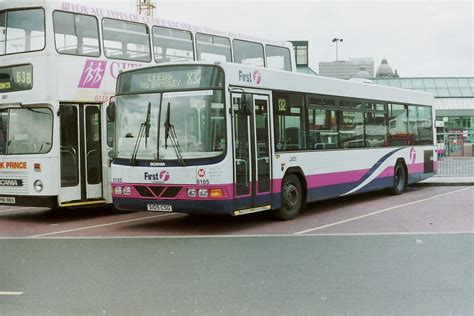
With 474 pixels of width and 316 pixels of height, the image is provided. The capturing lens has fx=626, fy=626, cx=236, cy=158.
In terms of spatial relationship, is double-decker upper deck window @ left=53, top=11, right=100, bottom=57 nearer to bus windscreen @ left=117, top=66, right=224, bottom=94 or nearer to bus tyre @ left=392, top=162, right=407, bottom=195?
bus windscreen @ left=117, top=66, right=224, bottom=94

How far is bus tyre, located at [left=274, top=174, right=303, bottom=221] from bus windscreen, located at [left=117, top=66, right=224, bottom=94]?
2.66m

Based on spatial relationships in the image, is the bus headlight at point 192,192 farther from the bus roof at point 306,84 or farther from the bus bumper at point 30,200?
the bus bumper at point 30,200

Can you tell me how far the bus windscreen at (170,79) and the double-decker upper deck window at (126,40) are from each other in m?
2.09

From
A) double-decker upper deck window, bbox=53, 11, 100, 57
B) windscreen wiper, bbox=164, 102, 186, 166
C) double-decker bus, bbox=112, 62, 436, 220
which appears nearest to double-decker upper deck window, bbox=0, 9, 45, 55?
double-decker upper deck window, bbox=53, 11, 100, 57

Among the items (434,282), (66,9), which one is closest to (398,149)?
(66,9)

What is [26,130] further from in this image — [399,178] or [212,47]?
[399,178]

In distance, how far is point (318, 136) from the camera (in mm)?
13469

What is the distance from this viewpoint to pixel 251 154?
11.1 meters

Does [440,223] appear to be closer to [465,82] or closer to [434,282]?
[434,282]

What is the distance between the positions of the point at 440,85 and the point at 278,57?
2074 inches

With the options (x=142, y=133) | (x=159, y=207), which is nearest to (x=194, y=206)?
(x=159, y=207)

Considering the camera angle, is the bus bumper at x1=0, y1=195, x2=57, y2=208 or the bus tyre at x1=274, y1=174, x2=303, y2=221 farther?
the bus bumper at x1=0, y1=195, x2=57, y2=208

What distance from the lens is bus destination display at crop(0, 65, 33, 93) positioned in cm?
1256

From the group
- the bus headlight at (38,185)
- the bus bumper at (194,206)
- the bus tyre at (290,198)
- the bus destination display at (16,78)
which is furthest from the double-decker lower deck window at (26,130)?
the bus tyre at (290,198)
